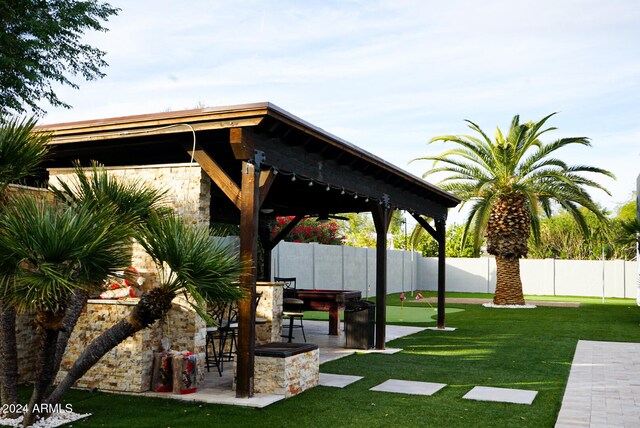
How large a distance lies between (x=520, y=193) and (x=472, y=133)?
2533 millimetres

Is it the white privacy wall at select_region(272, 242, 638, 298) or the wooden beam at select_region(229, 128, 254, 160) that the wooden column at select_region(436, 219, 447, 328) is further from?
the wooden beam at select_region(229, 128, 254, 160)

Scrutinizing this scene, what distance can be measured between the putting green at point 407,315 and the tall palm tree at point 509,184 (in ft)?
8.95

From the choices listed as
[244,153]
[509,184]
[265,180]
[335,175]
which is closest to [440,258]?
[335,175]

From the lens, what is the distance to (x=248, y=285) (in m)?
6.92

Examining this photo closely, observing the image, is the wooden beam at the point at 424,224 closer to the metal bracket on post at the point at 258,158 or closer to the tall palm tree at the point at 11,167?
the metal bracket on post at the point at 258,158

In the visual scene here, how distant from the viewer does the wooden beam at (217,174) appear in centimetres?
736

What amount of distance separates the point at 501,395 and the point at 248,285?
3.26 meters

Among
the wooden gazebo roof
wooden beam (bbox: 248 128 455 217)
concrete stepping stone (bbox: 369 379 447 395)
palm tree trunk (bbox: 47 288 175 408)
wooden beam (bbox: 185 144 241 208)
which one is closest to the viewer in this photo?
palm tree trunk (bbox: 47 288 175 408)

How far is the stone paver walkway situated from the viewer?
637 cm

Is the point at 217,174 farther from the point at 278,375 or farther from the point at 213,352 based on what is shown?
the point at 213,352

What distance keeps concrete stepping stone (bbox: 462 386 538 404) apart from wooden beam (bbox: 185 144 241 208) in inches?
139

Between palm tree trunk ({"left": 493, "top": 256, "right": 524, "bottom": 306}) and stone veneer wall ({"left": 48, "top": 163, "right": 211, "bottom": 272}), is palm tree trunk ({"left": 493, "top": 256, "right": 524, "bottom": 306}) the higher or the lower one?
the lower one

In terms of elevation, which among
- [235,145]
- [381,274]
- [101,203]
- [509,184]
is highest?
[509,184]

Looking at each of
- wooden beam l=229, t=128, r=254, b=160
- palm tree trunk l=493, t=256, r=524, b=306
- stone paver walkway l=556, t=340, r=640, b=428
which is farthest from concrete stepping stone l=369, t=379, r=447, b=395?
palm tree trunk l=493, t=256, r=524, b=306
